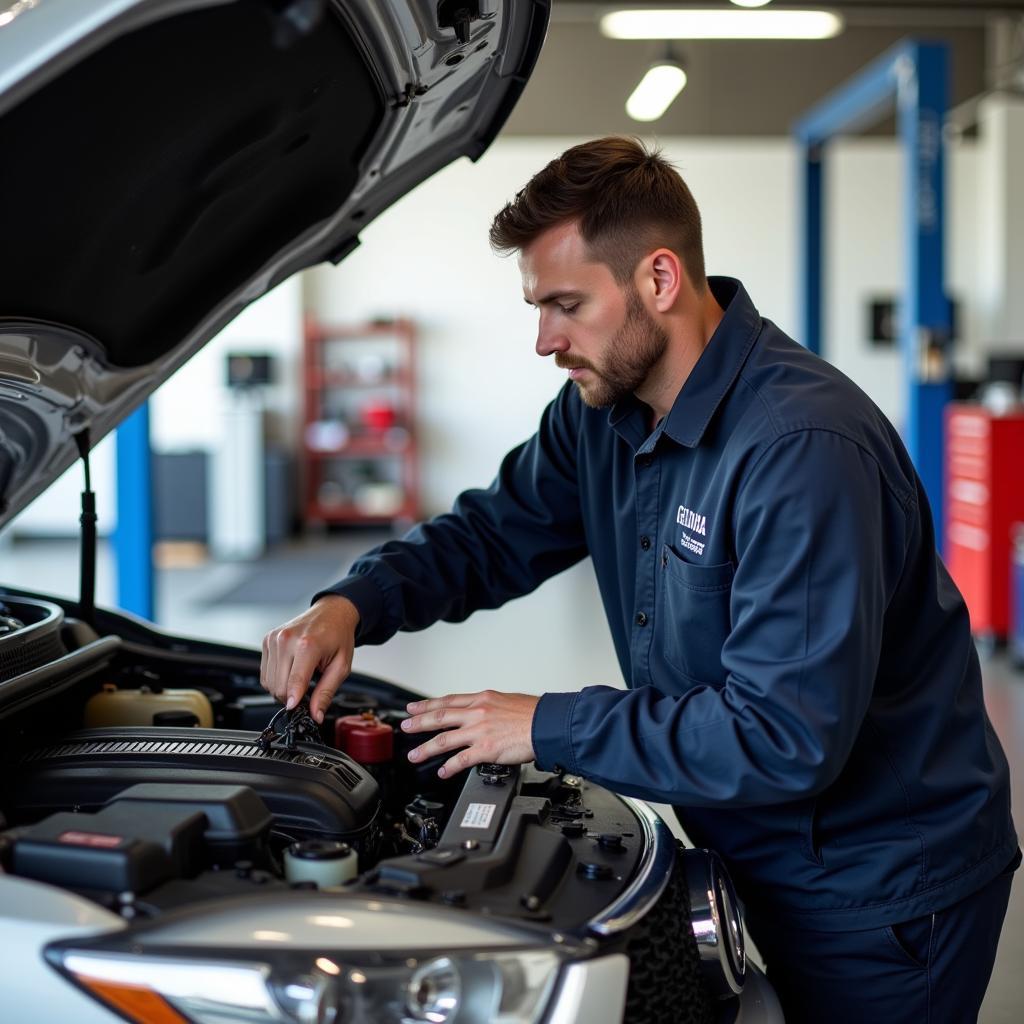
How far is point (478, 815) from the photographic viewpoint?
44.9 inches

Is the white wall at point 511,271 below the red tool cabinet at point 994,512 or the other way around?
the other way around

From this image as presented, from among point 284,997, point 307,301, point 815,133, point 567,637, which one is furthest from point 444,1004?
point 307,301

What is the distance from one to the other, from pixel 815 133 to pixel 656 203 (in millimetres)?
6555

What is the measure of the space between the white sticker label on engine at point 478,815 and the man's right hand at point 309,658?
0.29 m

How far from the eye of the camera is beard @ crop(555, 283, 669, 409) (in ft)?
4.58

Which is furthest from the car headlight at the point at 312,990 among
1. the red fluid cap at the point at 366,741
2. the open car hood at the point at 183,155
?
the open car hood at the point at 183,155

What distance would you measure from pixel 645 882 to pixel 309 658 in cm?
51

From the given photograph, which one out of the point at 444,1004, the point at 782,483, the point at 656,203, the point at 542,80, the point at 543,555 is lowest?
the point at 444,1004

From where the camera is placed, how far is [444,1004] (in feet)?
2.86

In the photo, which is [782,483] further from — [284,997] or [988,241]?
[988,241]

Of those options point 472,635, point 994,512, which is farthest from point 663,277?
point 994,512

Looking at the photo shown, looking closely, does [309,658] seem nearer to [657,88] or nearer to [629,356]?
[629,356]

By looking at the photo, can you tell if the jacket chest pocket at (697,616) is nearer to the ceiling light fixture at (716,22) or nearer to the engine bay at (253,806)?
the engine bay at (253,806)

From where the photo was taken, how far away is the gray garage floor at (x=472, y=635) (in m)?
3.65
